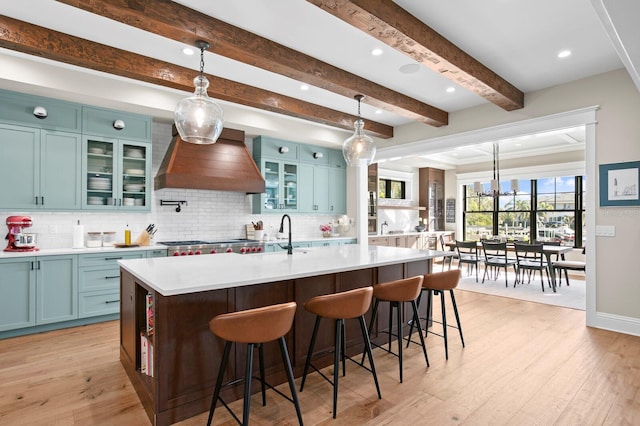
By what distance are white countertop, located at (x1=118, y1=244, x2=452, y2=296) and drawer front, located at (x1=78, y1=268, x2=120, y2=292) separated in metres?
1.52

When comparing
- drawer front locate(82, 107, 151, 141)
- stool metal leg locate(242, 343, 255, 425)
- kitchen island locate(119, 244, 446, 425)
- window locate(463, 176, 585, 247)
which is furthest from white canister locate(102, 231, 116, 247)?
window locate(463, 176, 585, 247)

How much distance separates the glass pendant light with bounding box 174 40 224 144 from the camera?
8.35 feet

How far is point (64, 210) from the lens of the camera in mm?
4023

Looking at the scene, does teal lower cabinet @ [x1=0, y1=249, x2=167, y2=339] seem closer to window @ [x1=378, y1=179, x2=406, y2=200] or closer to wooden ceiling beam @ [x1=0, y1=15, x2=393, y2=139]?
wooden ceiling beam @ [x1=0, y1=15, x2=393, y2=139]

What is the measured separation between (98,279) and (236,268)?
2.50 metres

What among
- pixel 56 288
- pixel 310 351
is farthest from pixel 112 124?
pixel 310 351

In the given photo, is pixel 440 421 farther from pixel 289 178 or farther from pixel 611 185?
pixel 289 178

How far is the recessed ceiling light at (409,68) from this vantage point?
144 inches

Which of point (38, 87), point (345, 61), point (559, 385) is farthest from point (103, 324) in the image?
point (559, 385)

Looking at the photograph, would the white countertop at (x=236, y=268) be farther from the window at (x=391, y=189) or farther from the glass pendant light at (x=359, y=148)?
the window at (x=391, y=189)

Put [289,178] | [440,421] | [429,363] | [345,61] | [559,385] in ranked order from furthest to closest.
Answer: [289,178], [345,61], [429,363], [559,385], [440,421]

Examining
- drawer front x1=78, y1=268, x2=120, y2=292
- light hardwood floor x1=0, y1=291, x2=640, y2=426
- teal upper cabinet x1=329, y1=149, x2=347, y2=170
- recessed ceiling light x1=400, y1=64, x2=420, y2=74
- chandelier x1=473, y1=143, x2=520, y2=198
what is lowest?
light hardwood floor x1=0, y1=291, x2=640, y2=426

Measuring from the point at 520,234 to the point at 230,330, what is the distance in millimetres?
8635

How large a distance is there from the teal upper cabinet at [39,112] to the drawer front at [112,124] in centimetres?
10
